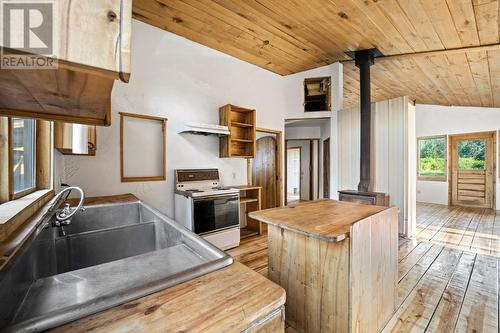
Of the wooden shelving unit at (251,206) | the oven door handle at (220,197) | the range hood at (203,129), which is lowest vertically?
the wooden shelving unit at (251,206)

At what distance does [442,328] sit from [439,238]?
2.61 metres

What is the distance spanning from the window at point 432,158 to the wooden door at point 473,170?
0.22 meters

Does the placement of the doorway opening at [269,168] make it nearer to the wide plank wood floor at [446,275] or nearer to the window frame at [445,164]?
the wide plank wood floor at [446,275]

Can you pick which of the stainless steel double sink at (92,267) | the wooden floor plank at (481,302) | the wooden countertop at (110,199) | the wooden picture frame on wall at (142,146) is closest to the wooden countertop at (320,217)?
the stainless steel double sink at (92,267)

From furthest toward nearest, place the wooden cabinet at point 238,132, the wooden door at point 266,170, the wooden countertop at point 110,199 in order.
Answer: the wooden door at point 266,170 < the wooden cabinet at point 238,132 < the wooden countertop at point 110,199

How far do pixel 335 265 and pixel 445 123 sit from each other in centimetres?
752

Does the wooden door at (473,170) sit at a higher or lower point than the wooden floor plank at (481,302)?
higher

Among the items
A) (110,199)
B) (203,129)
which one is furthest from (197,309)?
(203,129)

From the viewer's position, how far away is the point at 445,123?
6.58 metres

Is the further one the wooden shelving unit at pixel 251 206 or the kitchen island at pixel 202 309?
the wooden shelving unit at pixel 251 206

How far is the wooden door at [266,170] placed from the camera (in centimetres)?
489

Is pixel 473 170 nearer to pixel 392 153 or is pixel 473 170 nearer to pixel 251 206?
pixel 392 153

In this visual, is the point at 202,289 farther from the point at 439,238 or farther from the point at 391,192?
the point at 439,238

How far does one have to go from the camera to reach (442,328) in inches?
68.8
